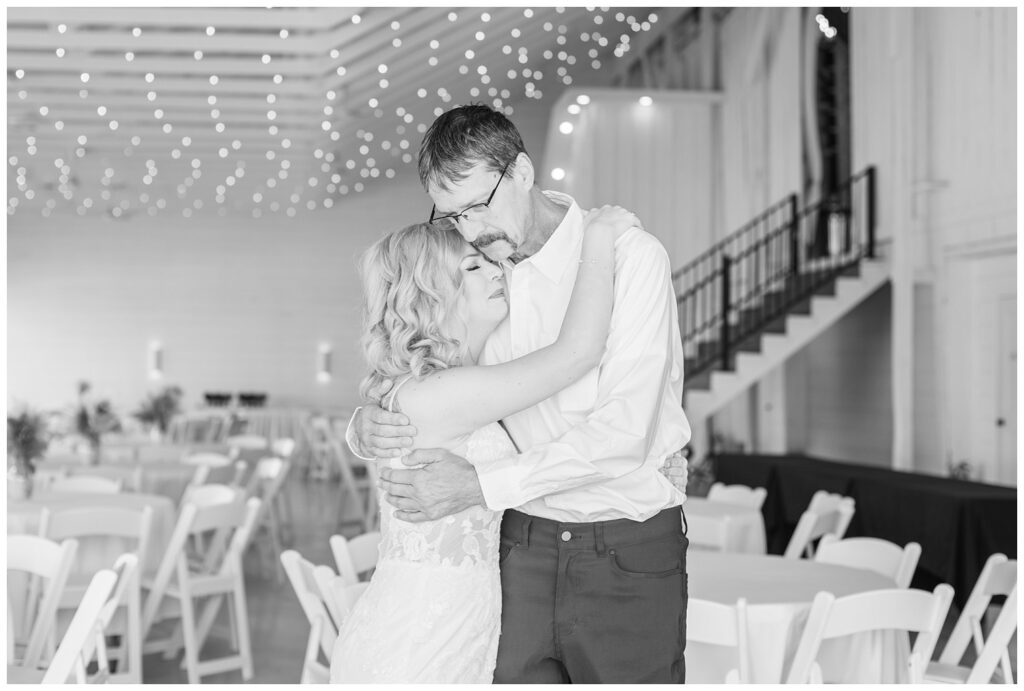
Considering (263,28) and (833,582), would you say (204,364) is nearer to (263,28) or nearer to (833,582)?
(263,28)

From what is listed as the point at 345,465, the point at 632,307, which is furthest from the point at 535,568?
the point at 345,465

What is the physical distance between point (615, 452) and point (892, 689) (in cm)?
65

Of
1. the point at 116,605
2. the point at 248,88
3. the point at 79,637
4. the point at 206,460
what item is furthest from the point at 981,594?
the point at 248,88

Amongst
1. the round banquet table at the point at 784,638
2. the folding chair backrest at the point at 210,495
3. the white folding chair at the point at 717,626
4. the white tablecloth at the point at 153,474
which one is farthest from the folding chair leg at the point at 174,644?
the white folding chair at the point at 717,626

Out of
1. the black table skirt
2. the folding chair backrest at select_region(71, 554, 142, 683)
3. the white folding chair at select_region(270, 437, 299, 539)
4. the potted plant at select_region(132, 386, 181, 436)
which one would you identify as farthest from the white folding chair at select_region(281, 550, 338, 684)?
the potted plant at select_region(132, 386, 181, 436)

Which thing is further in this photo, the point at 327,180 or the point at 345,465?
the point at 327,180

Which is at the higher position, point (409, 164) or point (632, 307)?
point (409, 164)

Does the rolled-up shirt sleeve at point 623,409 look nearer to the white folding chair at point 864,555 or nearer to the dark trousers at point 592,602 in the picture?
the dark trousers at point 592,602

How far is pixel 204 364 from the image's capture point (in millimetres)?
16875

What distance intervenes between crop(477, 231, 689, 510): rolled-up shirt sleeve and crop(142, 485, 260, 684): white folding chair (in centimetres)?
298

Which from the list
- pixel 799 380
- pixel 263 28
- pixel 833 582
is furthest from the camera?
pixel 799 380

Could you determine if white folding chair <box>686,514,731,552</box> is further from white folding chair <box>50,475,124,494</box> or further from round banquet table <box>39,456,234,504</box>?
round banquet table <box>39,456,234,504</box>

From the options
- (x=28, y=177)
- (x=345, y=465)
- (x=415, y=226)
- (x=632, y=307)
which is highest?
(x=28, y=177)

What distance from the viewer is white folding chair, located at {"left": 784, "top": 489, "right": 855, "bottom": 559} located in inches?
187
